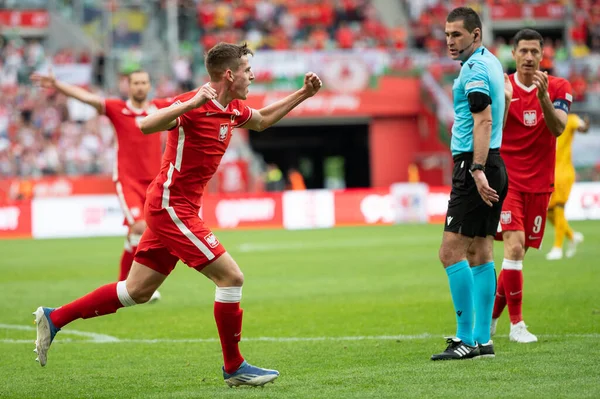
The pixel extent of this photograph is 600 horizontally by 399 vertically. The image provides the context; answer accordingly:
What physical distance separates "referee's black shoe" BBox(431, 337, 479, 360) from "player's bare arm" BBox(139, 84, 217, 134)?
254 cm

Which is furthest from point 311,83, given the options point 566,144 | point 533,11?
point 533,11

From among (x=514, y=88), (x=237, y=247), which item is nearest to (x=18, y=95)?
(x=237, y=247)

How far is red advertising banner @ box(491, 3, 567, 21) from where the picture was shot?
41031 millimetres

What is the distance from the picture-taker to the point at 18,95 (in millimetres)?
31953

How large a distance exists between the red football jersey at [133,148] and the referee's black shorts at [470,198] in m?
5.36

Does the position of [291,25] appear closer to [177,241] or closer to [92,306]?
[92,306]

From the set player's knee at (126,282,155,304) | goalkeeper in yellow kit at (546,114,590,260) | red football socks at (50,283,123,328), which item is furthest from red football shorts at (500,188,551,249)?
goalkeeper in yellow kit at (546,114,590,260)

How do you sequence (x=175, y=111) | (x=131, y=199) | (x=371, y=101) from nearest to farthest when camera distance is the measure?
(x=175, y=111), (x=131, y=199), (x=371, y=101)

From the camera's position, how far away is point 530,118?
8484 mm

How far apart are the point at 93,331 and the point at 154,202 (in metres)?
3.36

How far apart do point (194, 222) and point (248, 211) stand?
21.4 meters

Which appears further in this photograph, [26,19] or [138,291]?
[26,19]

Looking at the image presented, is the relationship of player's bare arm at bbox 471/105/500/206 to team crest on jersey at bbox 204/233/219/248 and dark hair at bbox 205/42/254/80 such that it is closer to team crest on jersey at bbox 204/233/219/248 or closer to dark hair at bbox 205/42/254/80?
dark hair at bbox 205/42/254/80

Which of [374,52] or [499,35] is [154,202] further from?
[499,35]
